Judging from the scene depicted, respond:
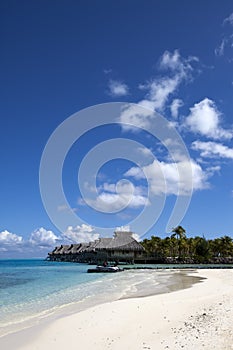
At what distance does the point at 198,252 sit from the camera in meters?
73.7

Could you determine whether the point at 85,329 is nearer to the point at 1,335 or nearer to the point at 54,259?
the point at 1,335

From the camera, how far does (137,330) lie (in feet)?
34.8

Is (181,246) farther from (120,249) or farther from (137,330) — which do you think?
(137,330)

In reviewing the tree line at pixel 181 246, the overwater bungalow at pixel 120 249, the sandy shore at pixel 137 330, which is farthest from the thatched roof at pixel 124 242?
the sandy shore at pixel 137 330

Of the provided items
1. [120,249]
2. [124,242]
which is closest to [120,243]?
[124,242]

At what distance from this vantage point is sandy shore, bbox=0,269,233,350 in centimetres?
885

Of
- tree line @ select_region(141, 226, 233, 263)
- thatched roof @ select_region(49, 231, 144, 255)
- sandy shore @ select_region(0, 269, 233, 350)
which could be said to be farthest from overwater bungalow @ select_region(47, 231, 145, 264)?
sandy shore @ select_region(0, 269, 233, 350)

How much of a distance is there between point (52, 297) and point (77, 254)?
84.9 m

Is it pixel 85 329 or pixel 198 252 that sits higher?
pixel 198 252

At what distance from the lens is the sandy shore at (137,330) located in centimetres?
885

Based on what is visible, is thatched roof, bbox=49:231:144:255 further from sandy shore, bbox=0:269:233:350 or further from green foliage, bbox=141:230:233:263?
sandy shore, bbox=0:269:233:350

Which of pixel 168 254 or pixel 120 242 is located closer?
pixel 120 242

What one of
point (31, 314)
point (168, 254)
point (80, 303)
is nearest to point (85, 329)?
point (31, 314)

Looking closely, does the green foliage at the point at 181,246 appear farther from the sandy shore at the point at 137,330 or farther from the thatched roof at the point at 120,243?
the sandy shore at the point at 137,330
